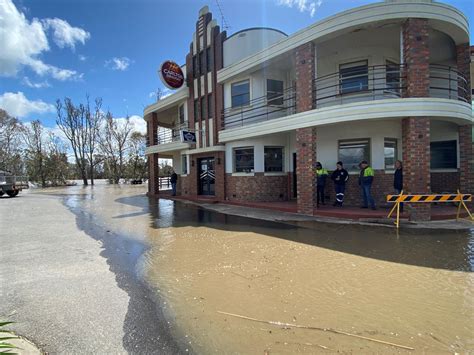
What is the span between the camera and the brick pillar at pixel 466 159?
10.1 meters

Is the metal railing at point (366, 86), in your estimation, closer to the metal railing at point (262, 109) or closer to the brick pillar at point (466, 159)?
the metal railing at point (262, 109)

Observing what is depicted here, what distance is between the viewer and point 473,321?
3.02 meters

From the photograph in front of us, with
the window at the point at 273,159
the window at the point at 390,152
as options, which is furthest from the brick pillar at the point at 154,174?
the window at the point at 390,152

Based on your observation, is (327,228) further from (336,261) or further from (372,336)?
(372,336)

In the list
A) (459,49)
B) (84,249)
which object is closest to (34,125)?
(84,249)

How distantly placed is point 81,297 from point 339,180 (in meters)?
9.22

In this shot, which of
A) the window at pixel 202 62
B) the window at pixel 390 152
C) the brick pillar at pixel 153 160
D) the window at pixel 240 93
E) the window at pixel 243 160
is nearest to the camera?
the window at pixel 390 152

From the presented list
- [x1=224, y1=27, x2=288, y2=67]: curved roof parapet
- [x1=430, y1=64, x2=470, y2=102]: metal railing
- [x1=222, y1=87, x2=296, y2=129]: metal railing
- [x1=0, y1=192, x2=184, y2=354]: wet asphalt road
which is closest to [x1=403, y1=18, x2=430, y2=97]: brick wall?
[x1=430, y1=64, x2=470, y2=102]: metal railing

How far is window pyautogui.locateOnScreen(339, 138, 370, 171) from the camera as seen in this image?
10734mm

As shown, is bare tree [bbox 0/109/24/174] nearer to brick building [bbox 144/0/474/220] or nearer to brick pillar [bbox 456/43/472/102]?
brick building [bbox 144/0/474/220]

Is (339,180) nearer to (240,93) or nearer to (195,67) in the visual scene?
(240,93)

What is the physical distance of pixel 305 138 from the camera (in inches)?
387

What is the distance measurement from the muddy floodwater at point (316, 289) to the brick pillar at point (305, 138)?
2.74m

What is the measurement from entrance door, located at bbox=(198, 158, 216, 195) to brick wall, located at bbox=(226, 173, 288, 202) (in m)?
2.63
